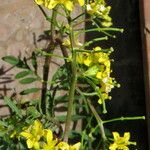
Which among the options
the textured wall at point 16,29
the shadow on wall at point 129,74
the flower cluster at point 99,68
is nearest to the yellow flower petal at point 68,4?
the flower cluster at point 99,68

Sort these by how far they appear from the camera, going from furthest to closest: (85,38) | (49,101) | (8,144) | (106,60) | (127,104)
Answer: (85,38)
(127,104)
(49,101)
(8,144)
(106,60)

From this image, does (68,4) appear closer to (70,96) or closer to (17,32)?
(70,96)

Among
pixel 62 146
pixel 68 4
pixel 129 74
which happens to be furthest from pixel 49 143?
pixel 129 74

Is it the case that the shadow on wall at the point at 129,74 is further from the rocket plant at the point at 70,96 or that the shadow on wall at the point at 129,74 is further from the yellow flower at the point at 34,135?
the yellow flower at the point at 34,135

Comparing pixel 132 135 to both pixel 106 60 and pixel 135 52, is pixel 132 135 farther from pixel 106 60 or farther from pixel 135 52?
pixel 106 60

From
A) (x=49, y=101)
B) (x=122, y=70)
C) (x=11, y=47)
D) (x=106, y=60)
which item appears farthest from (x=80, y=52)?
(x=11, y=47)
